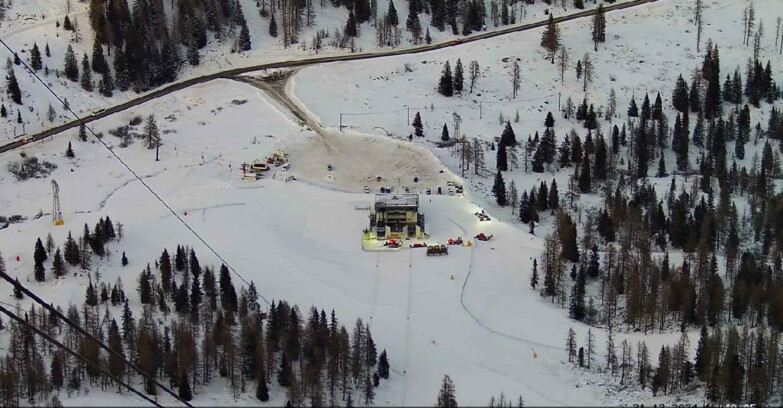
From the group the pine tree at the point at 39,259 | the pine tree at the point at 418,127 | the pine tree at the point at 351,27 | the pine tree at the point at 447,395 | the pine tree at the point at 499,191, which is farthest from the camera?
the pine tree at the point at 351,27

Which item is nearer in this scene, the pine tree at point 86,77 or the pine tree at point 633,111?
the pine tree at point 86,77

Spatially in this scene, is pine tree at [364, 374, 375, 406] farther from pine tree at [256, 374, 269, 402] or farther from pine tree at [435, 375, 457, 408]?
pine tree at [256, 374, 269, 402]

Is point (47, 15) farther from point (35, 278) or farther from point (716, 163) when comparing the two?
point (716, 163)

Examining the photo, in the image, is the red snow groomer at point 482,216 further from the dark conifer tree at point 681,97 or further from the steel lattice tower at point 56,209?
the steel lattice tower at point 56,209

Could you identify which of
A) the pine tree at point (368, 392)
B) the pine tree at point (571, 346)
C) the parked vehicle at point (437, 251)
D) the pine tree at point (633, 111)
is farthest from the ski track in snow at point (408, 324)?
the pine tree at point (633, 111)

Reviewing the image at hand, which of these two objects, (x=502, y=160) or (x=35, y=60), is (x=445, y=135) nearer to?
(x=502, y=160)

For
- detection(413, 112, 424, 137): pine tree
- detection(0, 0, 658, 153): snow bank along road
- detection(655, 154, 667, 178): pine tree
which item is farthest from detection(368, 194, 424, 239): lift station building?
detection(0, 0, 658, 153): snow bank along road
